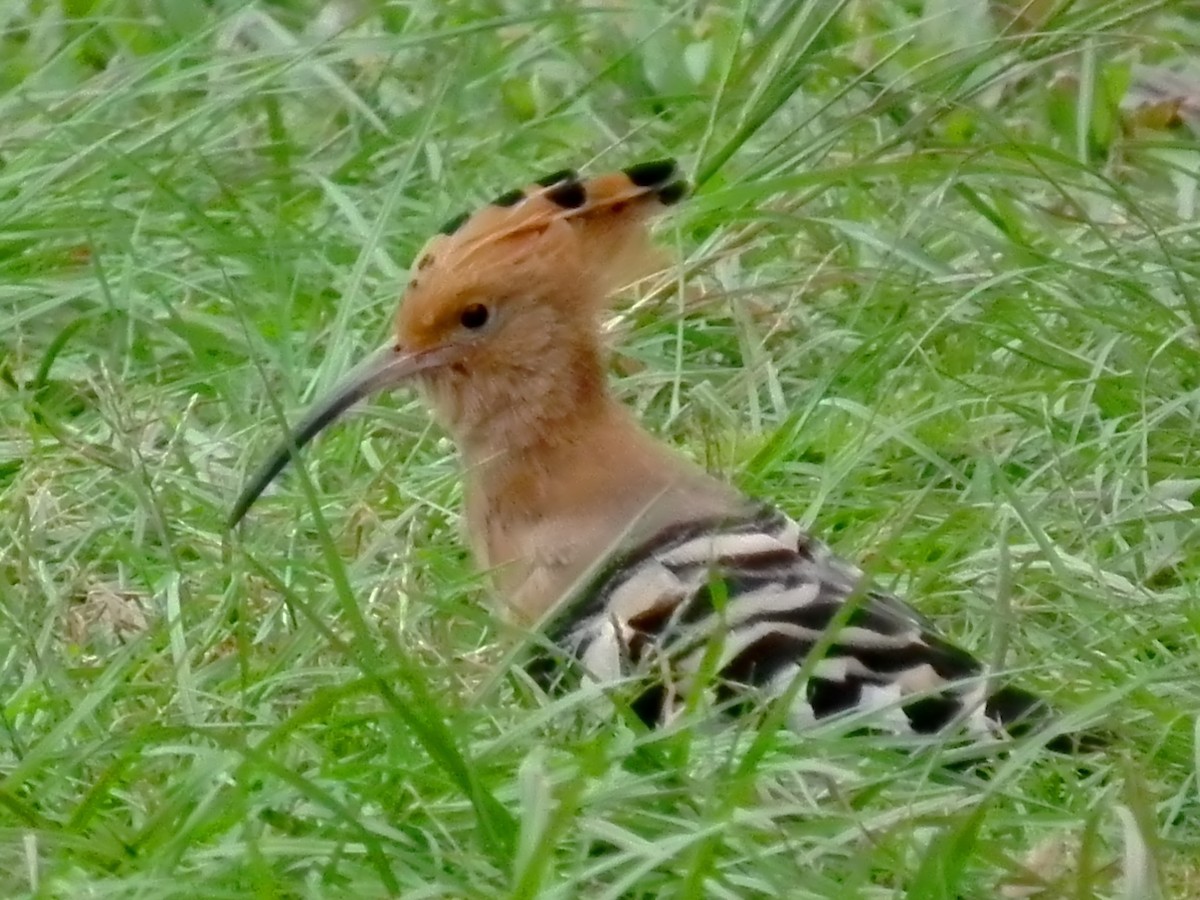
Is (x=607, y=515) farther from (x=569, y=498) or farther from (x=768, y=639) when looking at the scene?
(x=768, y=639)

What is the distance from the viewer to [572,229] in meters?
2.49

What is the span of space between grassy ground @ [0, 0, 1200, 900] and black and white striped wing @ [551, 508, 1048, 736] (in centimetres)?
6

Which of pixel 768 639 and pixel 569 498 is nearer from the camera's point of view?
pixel 768 639

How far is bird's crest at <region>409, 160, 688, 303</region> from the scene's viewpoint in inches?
96.8

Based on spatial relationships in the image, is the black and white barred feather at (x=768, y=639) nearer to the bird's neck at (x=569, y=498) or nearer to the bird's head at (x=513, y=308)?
the bird's neck at (x=569, y=498)

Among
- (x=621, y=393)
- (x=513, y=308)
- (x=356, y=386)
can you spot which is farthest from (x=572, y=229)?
(x=621, y=393)

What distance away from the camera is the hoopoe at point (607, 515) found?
203 cm

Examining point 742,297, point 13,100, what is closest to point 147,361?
point 13,100

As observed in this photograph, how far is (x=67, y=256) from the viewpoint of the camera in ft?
10.3

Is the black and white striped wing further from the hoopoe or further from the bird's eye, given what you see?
the bird's eye

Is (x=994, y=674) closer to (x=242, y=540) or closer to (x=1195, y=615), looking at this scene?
(x=1195, y=615)

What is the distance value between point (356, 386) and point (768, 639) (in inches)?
24.2

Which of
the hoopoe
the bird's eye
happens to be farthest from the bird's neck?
the bird's eye

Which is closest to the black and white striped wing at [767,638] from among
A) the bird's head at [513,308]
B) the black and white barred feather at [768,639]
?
the black and white barred feather at [768,639]
